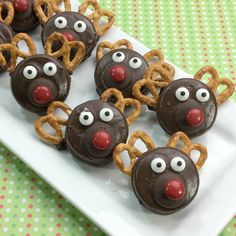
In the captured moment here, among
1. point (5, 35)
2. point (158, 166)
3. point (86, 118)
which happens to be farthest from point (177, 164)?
point (5, 35)

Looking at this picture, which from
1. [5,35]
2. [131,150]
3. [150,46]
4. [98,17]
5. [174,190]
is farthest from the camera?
[150,46]

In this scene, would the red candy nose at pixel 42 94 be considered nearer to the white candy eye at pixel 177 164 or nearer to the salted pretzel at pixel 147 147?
the salted pretzel at pixel 147 147

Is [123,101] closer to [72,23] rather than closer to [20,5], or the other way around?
[72,23]

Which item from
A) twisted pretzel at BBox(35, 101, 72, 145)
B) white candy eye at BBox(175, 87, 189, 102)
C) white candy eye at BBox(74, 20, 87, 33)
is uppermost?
white candy eye at BBox(175, 87, 189, 102)

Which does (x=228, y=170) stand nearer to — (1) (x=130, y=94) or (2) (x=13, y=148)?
(1) (x=130, y=94)

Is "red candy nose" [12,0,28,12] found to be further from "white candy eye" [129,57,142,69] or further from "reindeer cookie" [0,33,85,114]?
"white candy eye" [129,57,142,69]

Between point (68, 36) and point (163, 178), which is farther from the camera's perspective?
point (68, 36)

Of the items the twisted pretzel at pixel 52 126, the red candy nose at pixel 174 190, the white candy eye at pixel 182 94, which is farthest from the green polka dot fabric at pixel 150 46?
the white candy eye at pixel 182 94

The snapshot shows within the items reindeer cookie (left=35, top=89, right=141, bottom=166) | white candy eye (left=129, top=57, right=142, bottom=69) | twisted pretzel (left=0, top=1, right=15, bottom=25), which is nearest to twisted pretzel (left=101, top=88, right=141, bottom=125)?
reindeer cookie (left=35, top=89, right=141, bottom=166)
